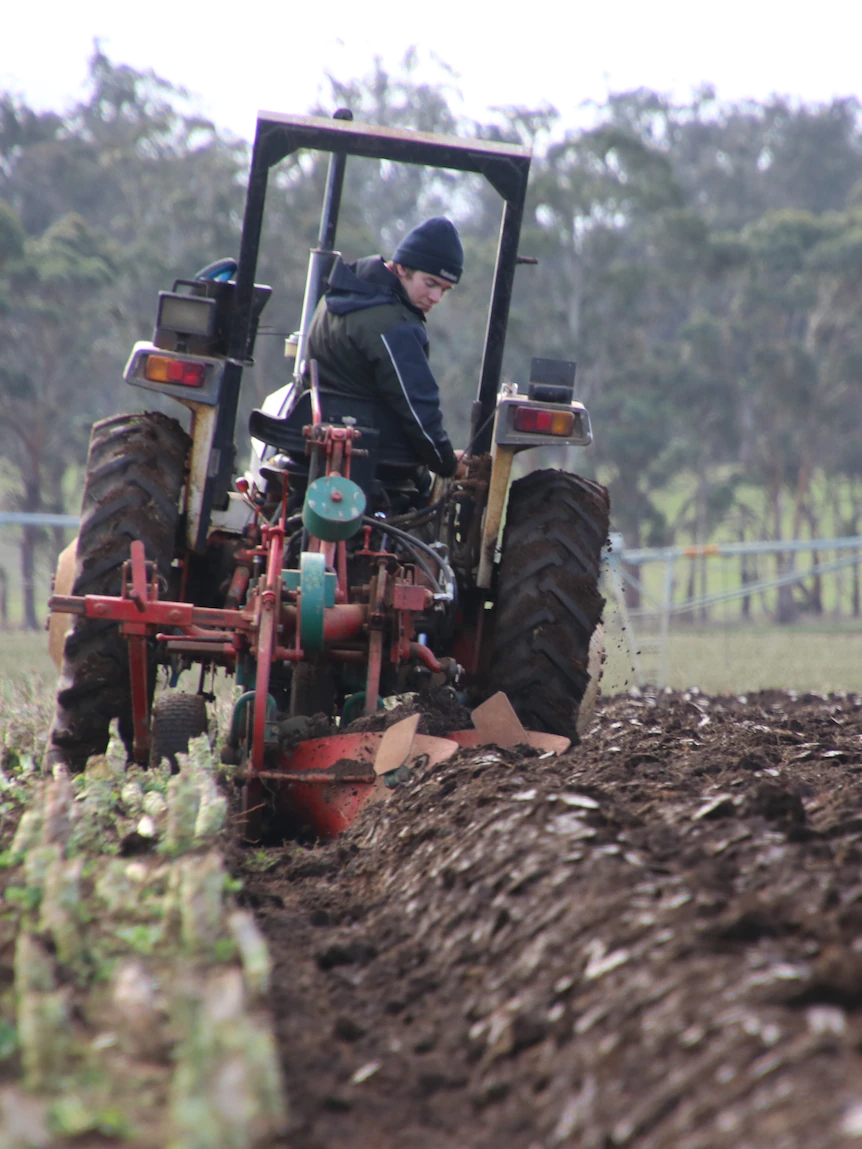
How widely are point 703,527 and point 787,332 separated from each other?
5.72 m

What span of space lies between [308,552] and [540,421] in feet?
3.61

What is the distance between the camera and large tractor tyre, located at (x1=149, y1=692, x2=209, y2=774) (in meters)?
5.04

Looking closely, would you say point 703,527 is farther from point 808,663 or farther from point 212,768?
point 212,768

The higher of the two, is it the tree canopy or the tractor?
the tree canopy

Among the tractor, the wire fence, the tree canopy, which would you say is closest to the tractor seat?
the tractor

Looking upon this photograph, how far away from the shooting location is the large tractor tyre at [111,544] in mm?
4922

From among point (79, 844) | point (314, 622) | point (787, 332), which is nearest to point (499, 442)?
point (314, 622)

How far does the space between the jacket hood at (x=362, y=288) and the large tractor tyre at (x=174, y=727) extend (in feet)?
5.09

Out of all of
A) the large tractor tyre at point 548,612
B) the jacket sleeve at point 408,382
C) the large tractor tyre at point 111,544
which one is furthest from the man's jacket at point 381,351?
the large tractor tyre at point 111,544

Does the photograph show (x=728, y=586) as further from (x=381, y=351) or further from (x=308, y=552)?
(x=308, y=552)

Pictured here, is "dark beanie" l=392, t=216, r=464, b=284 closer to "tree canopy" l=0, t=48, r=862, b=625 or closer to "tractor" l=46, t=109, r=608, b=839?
"tractor" l=46, t=109, r=608, b=839

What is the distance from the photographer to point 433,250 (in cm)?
540

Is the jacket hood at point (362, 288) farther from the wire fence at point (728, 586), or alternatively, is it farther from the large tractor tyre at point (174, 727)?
the wire fence at point (728, 586)

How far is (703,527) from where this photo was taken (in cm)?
3428
